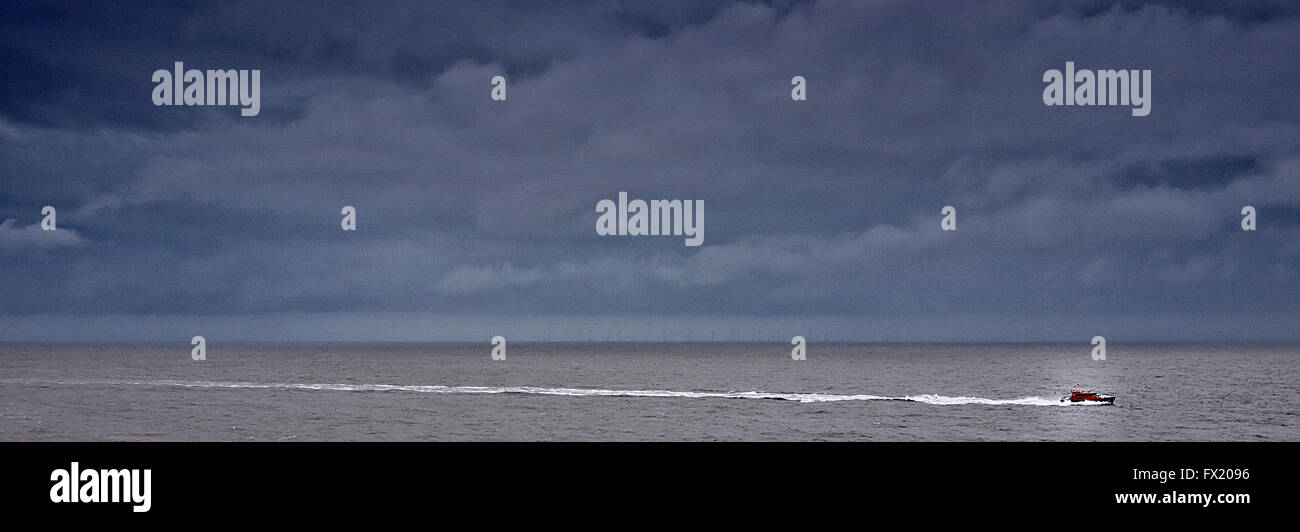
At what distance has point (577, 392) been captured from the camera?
3553 inches

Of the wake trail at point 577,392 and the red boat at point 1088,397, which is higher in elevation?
the red boat at point 1088,397

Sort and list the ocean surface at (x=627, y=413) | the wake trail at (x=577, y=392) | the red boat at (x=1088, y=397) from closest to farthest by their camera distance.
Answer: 1. the ocean surface at (x=627, y=413)
2. the red boat at (x=1088, y=397)
3. the wake trail at (x=577, y=392)

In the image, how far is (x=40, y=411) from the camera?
65.8 metres

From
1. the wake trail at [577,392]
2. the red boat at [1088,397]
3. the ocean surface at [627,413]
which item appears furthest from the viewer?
the wake trail at [577,392]

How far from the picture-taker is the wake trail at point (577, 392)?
77938mm

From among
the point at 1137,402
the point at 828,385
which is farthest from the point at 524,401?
the point at 1137,402

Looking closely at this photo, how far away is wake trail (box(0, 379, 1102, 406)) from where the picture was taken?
77.9m

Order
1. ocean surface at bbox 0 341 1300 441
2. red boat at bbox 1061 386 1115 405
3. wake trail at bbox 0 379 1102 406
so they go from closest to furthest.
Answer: ocean surface at bbox 0 341 1300 441
red boat at bbox 1061 386 1115 405
wake trail at bbox 0 379 1102 406

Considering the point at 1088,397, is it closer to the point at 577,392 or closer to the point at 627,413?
the point at 627,413

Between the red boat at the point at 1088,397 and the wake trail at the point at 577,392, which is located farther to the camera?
the wake trail at the point at 577,392

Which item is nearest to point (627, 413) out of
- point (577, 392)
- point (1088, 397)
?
point (577, 392)
